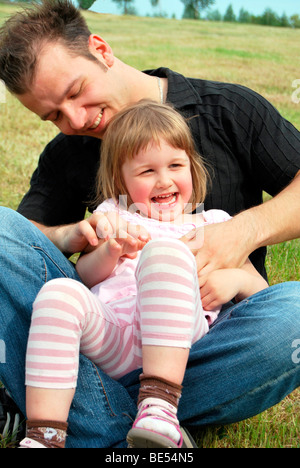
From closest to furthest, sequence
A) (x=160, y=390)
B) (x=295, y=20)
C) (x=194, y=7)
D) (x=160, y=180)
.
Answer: (x=160, y=390), (x=160, y=180), (x=295, y=20), (x=194, y=7)

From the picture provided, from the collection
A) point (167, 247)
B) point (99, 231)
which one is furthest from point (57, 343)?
point (99, 231)

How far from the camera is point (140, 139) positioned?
2.20 m

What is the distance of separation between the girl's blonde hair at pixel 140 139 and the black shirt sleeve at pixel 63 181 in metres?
0.25

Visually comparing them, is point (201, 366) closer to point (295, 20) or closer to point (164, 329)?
point (164, 329)

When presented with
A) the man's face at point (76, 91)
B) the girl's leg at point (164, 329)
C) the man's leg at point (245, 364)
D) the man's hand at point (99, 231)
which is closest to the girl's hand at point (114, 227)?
the man's hand at point (99, 231)

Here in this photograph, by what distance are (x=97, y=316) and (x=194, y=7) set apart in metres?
38.1

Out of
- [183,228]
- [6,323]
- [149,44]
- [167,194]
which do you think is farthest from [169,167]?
[149,44]

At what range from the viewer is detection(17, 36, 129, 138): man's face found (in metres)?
2.36

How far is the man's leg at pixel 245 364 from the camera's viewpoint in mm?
1729

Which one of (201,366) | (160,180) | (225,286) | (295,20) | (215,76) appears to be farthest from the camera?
(295,20)
